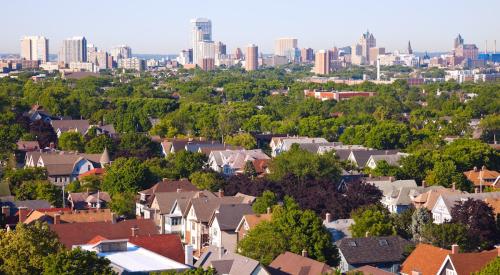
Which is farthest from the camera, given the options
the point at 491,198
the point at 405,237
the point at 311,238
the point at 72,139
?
the point at 72,139

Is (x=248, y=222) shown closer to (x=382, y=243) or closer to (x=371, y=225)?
(x=371, y=225)

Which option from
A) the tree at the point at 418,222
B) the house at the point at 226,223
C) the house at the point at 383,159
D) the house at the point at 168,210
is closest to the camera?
the tree at the point at 418,222

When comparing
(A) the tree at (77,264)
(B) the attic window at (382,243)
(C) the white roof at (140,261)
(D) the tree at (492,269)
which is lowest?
(B) the attic window at (382,243)

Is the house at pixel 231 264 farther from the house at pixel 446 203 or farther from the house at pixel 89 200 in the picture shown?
the house at pixel 89 200

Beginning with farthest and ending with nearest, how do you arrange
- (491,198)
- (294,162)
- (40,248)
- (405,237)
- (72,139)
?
1. (72,139)
2. (294,162)
3. (491,198)
4. (405,237)
5. (40,248)

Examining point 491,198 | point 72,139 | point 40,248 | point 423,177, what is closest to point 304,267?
point 40,248

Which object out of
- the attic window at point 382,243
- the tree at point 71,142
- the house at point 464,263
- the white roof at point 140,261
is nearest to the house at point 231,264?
the white roof at point 140,261

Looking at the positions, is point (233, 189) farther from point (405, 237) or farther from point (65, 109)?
point (65, 109)
